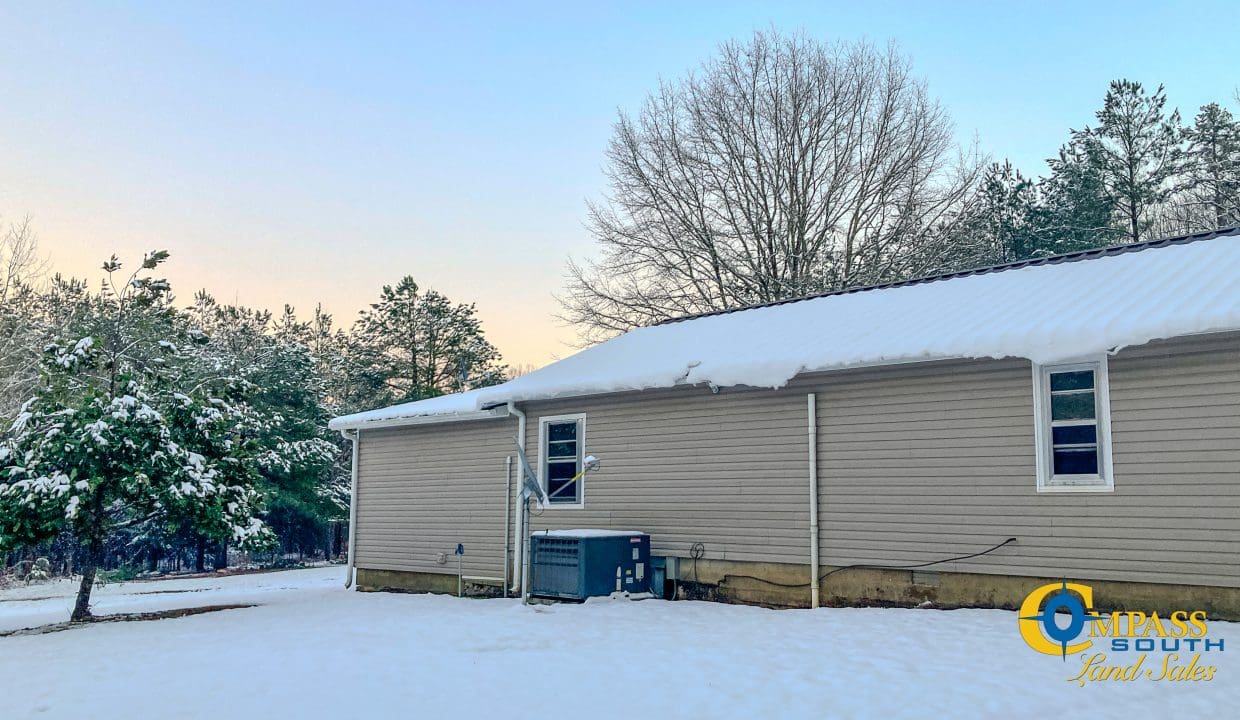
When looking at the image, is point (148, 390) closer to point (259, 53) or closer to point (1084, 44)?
point (259, 53)

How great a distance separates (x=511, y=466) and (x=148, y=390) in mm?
5271

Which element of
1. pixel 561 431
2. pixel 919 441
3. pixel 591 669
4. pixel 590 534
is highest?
pixel 561 431

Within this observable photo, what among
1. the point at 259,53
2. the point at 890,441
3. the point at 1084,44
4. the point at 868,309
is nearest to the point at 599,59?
the point at 259,53

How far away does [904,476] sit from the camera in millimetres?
8805

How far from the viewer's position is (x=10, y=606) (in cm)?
1638

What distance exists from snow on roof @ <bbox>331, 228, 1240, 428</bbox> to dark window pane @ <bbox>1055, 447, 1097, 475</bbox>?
975mm

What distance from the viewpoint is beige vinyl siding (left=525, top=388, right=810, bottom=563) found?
964 cm

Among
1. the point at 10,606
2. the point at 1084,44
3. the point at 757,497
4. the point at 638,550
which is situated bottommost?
the point at 10,606

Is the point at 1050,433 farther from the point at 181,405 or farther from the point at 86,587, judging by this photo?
the point at 86,587

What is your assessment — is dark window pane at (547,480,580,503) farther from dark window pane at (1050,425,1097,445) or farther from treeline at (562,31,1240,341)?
treeline at (562,31,1240,341)

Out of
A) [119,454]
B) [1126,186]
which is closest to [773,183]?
[1126,186]

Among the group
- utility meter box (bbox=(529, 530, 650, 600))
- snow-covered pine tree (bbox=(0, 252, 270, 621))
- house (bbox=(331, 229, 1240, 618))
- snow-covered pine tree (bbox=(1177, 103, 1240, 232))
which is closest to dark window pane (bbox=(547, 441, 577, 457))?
house (bbox=(331, 229, 1240, 618))

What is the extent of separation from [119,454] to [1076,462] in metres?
11.0

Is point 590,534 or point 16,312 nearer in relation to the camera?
point 590,534
